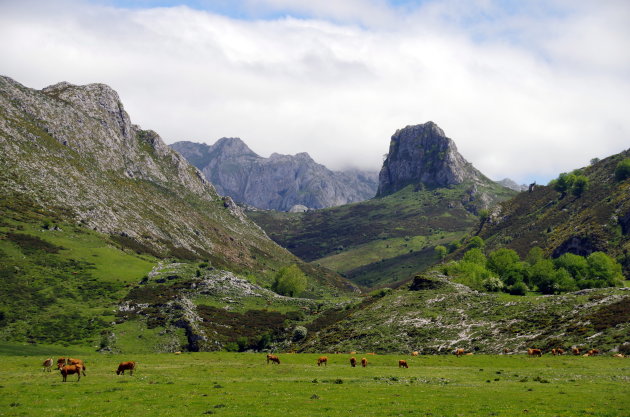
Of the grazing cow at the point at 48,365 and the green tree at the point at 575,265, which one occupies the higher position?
the green tree at the point at 575,265

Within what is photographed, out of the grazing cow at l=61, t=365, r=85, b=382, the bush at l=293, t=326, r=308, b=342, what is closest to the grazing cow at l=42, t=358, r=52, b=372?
the grazing cow at l=61, t=365, r=85, b=382

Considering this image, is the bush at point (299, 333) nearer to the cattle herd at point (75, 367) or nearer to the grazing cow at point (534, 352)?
the grazing cow at point (534, 352)

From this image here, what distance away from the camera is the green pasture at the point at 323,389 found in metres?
31.4

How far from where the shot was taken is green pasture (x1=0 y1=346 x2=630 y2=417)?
103 ft

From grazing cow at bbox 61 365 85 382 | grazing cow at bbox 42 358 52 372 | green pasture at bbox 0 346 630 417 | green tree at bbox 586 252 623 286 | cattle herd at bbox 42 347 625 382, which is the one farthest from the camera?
green tree at bbox 586 252 623 286

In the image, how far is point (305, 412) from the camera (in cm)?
3108

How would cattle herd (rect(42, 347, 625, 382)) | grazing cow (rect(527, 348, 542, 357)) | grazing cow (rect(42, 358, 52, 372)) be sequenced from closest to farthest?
cattle herd (rect(42, 347, 625, 382)) < grazing cow (rect(42, 358, 52, 372)) < grazing cow (rect(527, 348, 542, 357))

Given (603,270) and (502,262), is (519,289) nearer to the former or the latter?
(603,270)

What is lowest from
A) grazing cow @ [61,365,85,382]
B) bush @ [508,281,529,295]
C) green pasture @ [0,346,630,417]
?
green pasture @ [0,346,630,417]

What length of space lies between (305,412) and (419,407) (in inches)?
311

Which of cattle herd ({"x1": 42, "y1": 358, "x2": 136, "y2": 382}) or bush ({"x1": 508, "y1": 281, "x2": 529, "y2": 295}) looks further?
bush ({"x1": 508, "y1": 281, "x2": 529, "y2": 295})

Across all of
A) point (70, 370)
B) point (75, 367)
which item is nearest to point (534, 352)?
point (75, 367)

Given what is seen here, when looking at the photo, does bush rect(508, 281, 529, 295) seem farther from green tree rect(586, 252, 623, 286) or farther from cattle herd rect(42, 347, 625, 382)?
cattle herd rect(42, 347, 625, 382)

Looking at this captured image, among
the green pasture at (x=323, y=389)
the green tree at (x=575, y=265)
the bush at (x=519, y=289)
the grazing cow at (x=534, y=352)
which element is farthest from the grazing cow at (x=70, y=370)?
the green tree at (x=575, y=265)
